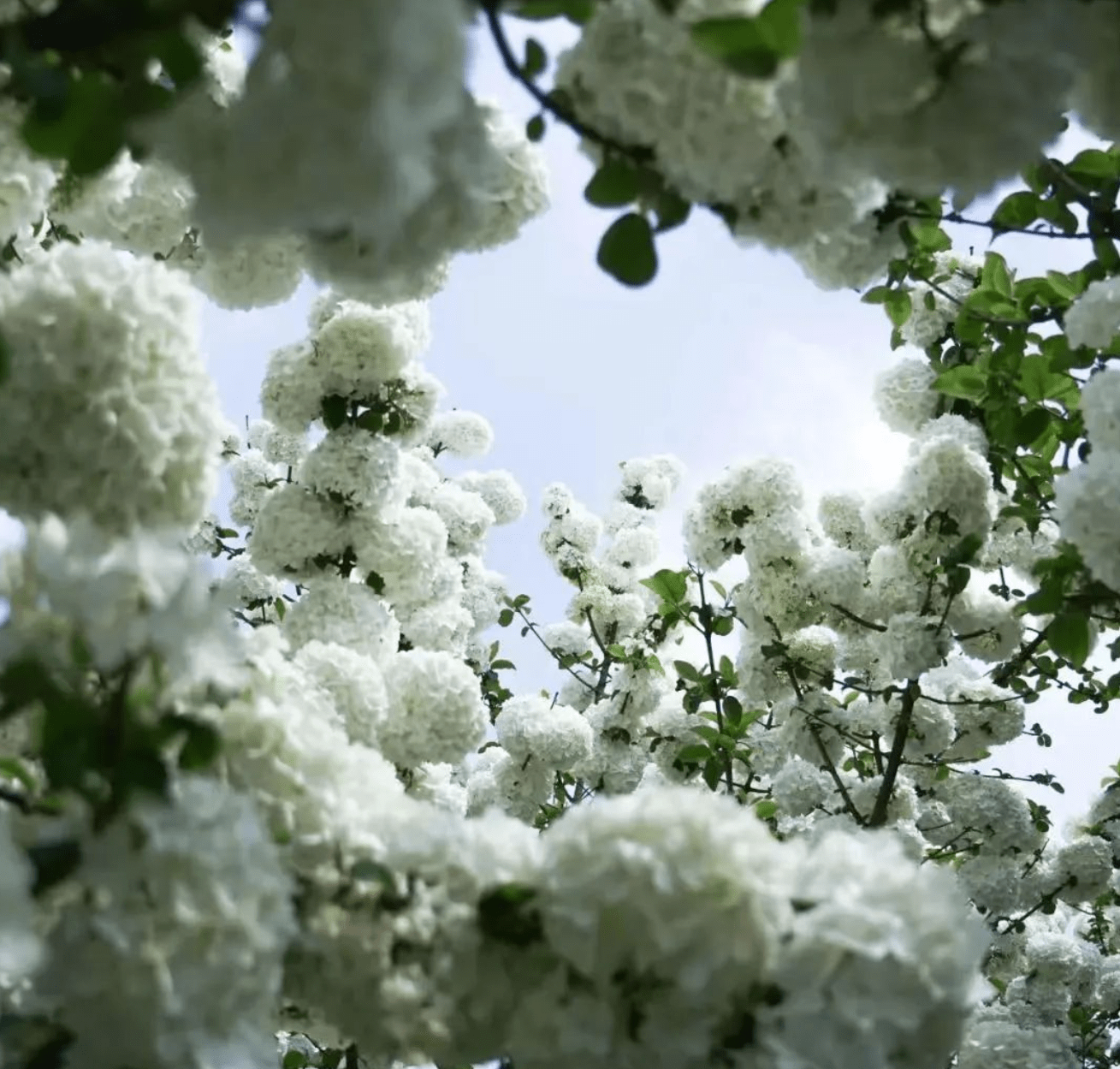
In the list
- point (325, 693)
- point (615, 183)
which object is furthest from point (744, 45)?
point (325, 693)

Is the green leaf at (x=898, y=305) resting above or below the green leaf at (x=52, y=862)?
above

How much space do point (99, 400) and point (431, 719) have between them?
1731mm

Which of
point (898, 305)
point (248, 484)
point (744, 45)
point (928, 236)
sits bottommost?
point (744, 45)

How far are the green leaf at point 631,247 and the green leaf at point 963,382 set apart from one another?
2238 mm

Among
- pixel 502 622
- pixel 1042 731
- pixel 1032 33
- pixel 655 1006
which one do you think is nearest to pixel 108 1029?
pixel 655 1006

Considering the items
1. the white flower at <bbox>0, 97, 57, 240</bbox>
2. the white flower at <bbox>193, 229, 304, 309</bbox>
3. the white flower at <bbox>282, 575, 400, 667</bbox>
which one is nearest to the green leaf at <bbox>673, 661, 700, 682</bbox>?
the white flower at <bbox>282, 575, 400, 667</bbox>

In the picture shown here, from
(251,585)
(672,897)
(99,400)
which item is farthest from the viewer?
(251,585)

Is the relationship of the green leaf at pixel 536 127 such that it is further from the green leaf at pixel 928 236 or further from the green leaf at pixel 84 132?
the green leaf at pixel 928 236

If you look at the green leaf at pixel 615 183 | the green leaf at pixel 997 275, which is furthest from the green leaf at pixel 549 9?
the green leaf at pixel 997 275

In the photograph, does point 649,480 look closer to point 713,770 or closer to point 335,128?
point 713,770

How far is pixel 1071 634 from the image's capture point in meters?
2.63

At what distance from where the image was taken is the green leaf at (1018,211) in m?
3.14

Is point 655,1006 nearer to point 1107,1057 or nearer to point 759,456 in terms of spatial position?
point 759,456

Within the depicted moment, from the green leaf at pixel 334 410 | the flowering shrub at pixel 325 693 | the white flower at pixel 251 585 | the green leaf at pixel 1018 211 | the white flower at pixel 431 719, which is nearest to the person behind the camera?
the flowering shrub at pixel 325 693
